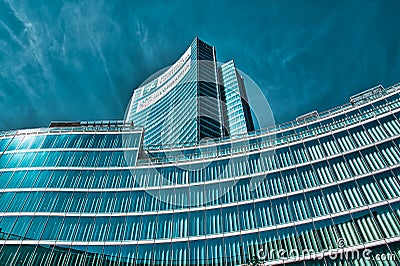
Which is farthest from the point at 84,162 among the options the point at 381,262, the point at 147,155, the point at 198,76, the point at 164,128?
the point at 198,76

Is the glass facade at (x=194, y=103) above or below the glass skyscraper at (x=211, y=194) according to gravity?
above

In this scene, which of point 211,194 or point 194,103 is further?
point 194,103

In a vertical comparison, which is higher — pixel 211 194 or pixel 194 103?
pixel 194 103

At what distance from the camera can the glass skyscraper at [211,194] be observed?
101 ft

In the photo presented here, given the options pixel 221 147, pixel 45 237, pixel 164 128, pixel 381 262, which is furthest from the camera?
pixel 164 128

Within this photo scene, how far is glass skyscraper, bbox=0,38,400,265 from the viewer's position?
101 ft

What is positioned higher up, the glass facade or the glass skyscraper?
the glass facade

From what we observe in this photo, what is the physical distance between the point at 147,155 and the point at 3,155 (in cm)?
2207

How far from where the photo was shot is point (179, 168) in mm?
42469

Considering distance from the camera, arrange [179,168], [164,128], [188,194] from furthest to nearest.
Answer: [164,128] → [179,168] → [188,194]

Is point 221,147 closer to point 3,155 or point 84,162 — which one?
point 84,162

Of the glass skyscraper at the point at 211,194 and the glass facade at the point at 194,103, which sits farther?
the glass facade at the point at 194,103

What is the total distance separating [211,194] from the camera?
126ft

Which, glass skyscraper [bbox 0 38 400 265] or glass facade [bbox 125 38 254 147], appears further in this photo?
glass facade [bbox 125 38 254 147]
